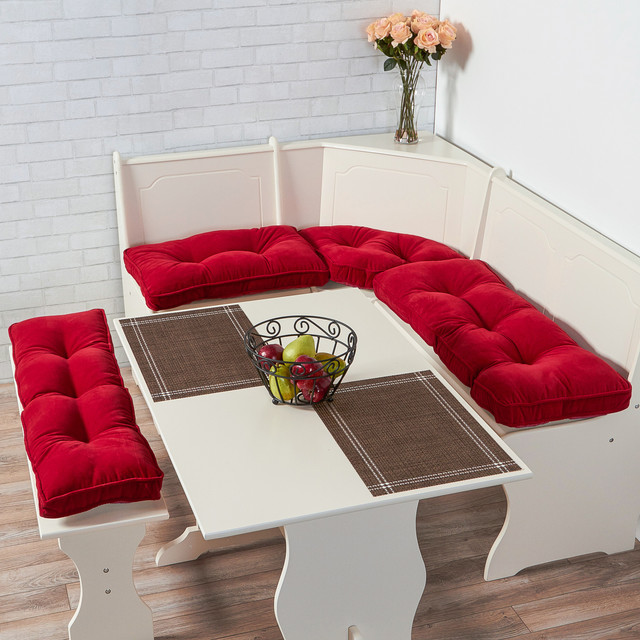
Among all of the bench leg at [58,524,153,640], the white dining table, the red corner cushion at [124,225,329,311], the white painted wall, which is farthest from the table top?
the white painted wall

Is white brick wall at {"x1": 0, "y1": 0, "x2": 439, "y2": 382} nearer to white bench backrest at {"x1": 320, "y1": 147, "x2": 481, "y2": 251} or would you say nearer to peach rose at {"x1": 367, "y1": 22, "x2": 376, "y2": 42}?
peach rose at {"x1": 367, "y1": 22, "x2": 376, "y2": 42}

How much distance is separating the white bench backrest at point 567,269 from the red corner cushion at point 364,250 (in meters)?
0.24

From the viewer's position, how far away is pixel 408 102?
12.6 feet

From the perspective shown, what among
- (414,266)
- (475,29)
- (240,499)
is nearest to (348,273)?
(414,266)

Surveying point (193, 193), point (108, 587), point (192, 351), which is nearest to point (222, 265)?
point (193, 193)

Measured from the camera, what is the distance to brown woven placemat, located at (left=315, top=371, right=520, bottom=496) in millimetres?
2016

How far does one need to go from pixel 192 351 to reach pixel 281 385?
1.31ft

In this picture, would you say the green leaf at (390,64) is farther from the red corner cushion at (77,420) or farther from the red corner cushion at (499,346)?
the red corner cushion at (77,420)

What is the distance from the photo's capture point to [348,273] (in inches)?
138

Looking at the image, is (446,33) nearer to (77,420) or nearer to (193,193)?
(193,193)

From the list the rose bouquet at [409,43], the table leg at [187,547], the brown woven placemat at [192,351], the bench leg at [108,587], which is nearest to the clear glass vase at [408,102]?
the rose bouquet at [409,43]

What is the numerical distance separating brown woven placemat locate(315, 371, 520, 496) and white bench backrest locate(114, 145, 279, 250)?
169 centimetres

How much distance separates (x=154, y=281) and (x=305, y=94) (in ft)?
3.71

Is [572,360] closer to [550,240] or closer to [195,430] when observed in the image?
[550,240]
